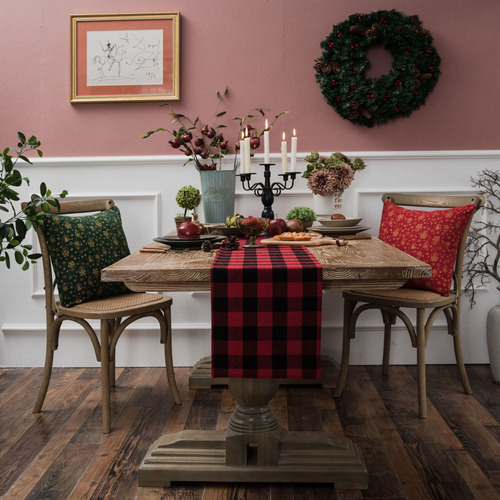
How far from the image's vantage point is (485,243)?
9.36ft

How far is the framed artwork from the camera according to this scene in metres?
2.94

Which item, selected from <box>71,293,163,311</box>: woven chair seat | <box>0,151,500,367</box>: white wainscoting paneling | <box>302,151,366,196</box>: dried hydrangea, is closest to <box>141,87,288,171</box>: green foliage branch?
<box>0,151,500,367</box>: white wainscoting paneling

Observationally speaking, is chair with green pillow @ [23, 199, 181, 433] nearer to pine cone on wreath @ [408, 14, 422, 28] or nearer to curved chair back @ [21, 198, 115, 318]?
curved chair back @ [21, 198, 115, 318]

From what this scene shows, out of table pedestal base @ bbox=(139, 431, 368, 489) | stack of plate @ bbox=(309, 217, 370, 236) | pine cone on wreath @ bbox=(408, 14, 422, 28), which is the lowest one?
table pedestal base @ bbox=(139, 431, 368, 489)

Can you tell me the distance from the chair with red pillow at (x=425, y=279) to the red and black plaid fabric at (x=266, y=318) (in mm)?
904

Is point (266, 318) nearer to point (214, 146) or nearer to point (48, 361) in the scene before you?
point (48, 361)

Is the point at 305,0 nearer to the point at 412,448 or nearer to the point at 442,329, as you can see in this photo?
the point at 442,329

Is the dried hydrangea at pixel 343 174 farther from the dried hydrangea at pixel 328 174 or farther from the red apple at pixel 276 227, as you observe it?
the red apple at pixel 276 227

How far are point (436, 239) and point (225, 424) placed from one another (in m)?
1.21

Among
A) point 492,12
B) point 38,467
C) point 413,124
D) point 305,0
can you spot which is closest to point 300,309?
point 38,467

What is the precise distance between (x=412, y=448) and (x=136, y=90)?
2.20 metres

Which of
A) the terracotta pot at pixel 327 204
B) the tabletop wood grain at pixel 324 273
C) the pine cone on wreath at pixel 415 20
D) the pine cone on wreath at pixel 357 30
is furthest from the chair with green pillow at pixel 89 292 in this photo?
the pine cone on wreath at pixel 415 20

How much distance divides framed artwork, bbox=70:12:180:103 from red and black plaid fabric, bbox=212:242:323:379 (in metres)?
1.68

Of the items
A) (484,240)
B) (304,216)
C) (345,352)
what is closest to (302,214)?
(304,216)
